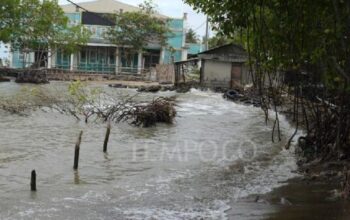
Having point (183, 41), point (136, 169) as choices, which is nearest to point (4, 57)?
point (183, 41)

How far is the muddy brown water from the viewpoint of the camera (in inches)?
351

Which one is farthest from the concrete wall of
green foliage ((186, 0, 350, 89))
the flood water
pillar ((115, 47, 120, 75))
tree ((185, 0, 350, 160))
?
green foliage ((186, 0, 350, 89))

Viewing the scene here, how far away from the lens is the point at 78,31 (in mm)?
49406

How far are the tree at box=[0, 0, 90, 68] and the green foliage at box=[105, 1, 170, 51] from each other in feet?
15.2

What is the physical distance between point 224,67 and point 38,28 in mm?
14985

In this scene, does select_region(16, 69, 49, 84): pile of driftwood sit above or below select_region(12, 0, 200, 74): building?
below

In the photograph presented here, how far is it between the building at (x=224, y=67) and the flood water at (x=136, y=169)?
19810mm

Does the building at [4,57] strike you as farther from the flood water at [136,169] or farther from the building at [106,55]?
the flood water at [136,169]

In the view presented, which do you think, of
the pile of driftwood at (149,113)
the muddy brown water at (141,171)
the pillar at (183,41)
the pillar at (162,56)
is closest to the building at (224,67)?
the pillar at (183,41)

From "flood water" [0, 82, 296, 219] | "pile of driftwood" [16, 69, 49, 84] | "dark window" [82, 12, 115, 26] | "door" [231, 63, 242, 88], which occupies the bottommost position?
"flood water" [0, 82, 296, 219]

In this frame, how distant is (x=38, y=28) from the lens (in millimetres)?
43781

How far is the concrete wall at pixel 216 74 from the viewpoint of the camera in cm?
4222

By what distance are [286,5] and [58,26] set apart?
40055 millimetres

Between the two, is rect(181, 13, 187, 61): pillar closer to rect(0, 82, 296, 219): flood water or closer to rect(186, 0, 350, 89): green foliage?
rect(0, 82, 296, 219): flood water
